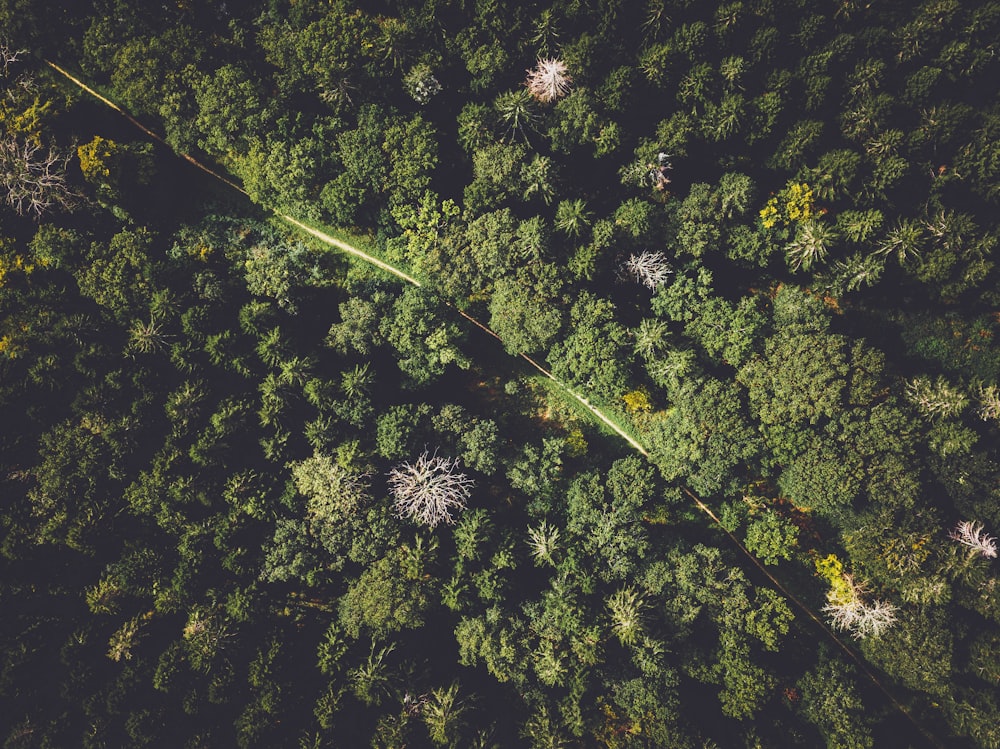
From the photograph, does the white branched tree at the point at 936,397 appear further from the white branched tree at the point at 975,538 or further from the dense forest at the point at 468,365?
the white branched tree at the point at 975,538

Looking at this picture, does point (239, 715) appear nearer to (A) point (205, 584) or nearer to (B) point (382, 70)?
(A) point (205, 584)

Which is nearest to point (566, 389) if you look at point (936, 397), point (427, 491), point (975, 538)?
point (427, 491)

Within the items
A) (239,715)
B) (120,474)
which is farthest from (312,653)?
(120,474)

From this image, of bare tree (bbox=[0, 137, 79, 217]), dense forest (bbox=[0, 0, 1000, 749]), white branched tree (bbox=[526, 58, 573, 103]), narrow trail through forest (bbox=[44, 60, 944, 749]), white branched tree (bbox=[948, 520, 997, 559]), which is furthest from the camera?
narrow trail through forest (bbox=[44, 60, 944, 749])

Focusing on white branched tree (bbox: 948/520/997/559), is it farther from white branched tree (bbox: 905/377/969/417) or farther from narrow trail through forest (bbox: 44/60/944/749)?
narrow trail through forest (bbox: 44/60/944/749)

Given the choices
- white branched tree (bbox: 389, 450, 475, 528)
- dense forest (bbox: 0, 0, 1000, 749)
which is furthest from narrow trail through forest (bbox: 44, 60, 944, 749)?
white branched tree (bbox: 389, 450, 475, 528)

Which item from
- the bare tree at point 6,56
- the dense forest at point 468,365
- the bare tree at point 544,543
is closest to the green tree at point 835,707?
the dense forest at point 468,365
